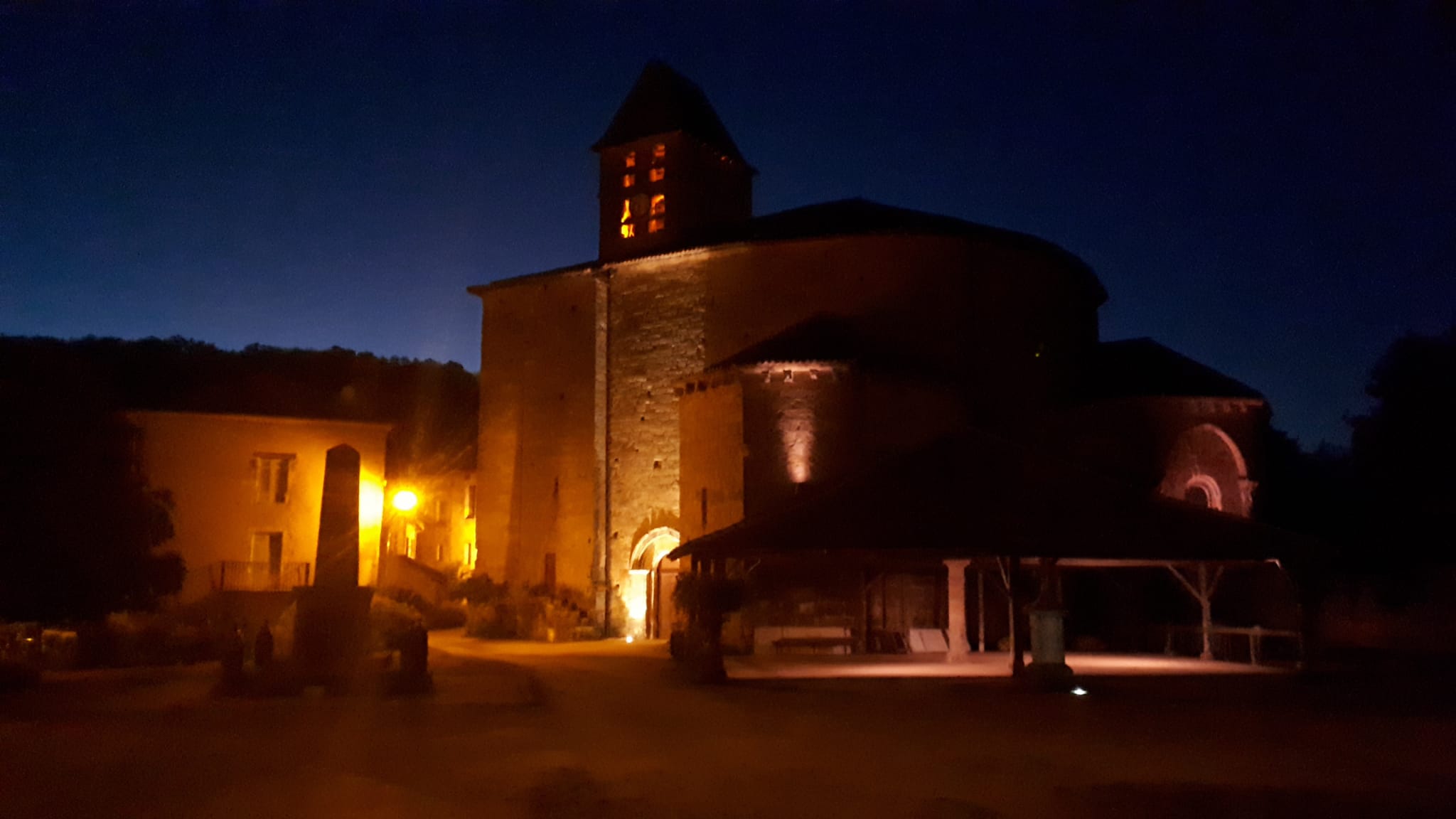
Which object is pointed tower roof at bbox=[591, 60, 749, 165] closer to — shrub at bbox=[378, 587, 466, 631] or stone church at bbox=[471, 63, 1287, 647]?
stone church at bbox=[471, 63, 1287, 647]

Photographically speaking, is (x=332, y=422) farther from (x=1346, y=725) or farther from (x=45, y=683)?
(x=1346, y=725)

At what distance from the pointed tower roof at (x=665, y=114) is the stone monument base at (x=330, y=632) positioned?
20025 millimetres

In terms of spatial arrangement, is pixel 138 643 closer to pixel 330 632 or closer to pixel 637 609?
pixel 330 632

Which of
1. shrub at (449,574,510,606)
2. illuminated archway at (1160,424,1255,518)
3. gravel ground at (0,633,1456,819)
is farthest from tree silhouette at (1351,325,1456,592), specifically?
shrub at (449,574,510,606)

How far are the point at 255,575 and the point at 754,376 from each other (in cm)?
1526

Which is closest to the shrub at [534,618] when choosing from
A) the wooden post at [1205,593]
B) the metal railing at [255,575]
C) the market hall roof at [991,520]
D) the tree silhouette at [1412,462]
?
the metal railing at [255,575]

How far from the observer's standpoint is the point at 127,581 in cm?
2628

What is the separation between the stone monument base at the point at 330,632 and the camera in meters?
15.8

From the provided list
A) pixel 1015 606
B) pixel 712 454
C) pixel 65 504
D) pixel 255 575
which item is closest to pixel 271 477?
pixel 255 575

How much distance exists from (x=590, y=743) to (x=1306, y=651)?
41.6ft

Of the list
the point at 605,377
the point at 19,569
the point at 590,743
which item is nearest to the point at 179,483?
the point at 19,569

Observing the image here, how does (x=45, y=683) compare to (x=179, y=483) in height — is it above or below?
below

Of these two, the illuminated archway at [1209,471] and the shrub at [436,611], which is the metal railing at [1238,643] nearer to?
the illuminated archway at [1209,471]

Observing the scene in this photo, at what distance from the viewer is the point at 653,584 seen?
1140 inches
